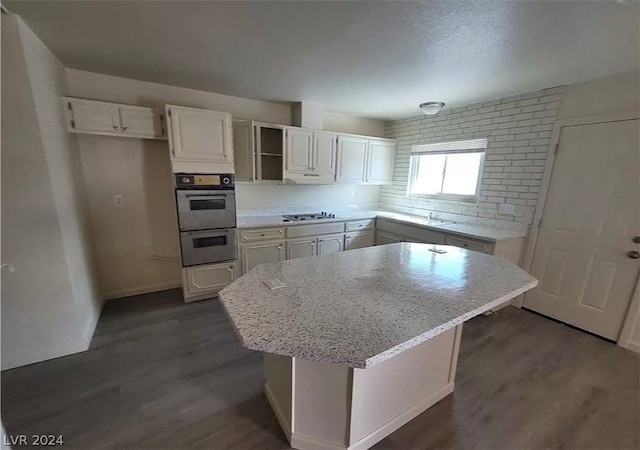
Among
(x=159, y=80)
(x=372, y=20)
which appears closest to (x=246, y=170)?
(x=159, y=80)

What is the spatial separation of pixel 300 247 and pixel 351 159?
1.54m

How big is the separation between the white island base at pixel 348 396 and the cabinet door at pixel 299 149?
2.47 meters

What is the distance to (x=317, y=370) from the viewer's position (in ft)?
4.24

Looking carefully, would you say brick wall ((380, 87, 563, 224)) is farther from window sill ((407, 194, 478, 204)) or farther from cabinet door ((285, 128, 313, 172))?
cabinet door ((285, 128, 313, 172))

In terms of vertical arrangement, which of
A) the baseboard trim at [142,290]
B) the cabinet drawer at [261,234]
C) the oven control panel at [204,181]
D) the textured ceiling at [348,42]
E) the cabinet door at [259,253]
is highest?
the textured ceiling at [348,42]

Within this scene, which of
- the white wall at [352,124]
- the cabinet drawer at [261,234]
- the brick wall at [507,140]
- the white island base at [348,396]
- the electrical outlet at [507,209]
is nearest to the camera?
the white island base at [348,396]

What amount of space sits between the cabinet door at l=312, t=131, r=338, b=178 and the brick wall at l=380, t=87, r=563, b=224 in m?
1.43

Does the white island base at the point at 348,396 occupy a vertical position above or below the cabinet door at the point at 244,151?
below

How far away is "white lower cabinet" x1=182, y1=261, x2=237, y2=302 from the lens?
2.95 meters

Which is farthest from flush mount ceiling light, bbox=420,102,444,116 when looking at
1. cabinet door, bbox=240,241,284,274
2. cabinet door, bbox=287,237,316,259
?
cabinet door, bbox=240,241,284,274

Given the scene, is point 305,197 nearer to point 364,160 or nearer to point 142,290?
point 364,160

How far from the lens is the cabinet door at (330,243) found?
3.71m

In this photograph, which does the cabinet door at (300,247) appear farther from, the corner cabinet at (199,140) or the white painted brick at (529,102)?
the white painted brick at (529,102)

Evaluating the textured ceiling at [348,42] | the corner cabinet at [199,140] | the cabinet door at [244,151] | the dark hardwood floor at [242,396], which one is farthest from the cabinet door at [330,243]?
the textured ceiling at [348,42]
